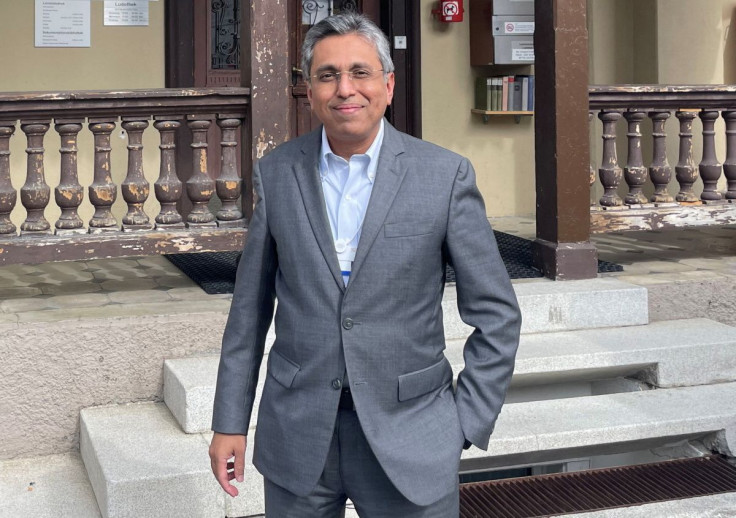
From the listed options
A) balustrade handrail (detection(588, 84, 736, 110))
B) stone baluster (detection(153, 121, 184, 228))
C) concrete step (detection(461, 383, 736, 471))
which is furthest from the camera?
balustrade handrail (detection(588, 84, 736, 110))

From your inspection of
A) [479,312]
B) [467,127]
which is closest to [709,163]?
[467,127]

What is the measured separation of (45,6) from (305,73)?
18.5 ft

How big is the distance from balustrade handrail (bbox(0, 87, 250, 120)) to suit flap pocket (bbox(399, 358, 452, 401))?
3215 millimetres

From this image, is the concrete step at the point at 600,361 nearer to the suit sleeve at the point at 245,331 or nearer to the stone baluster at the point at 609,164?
the stone baluster at the point at 609,164

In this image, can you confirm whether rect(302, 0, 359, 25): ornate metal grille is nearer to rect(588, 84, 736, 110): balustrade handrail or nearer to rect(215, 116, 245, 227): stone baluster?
rect(588, 84, 736, 110): balustrade handrail

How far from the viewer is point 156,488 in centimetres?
399

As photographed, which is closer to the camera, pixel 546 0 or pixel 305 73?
pixel 305 73

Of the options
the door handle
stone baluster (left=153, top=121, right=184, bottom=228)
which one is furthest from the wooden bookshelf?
stone baluster (left=153, top=121, right=184, bottom=228)

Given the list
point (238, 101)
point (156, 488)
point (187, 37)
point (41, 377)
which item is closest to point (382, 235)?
point (156, 488)

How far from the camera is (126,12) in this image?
7762 mm

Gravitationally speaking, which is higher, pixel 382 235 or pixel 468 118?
pixel 468 118

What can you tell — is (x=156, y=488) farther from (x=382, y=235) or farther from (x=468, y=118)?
(x=468, y=118)

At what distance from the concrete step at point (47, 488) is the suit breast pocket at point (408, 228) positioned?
88.7 inches

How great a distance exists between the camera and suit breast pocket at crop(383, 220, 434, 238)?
2.43m
